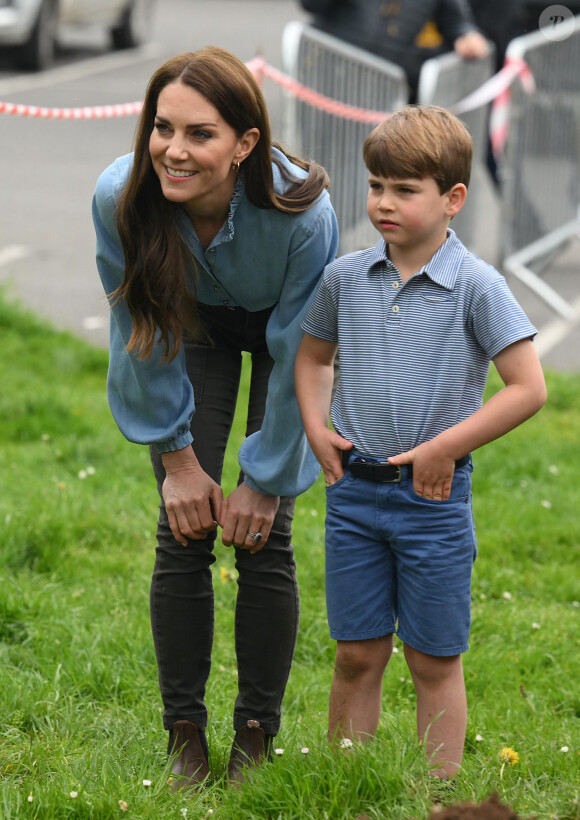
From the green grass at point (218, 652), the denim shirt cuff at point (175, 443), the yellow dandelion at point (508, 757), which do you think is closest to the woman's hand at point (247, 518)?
the denim shirt cuff at point (175, 443)

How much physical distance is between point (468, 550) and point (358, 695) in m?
0.49

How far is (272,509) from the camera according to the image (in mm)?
3111

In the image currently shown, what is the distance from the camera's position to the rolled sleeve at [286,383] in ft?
9.92

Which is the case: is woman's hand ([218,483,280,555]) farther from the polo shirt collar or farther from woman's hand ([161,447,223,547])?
the polo shirt collar

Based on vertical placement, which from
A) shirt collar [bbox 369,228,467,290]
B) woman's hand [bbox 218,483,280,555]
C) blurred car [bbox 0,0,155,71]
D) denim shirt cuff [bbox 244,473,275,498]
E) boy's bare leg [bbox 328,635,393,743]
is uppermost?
shirt collar [bbox 369,228,467,290]

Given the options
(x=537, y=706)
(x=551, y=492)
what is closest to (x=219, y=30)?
(x=551, y=492)

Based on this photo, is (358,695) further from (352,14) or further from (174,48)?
(174,48)

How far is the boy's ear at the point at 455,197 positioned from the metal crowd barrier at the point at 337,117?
4.17 meters

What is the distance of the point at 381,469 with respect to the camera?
9.34ft

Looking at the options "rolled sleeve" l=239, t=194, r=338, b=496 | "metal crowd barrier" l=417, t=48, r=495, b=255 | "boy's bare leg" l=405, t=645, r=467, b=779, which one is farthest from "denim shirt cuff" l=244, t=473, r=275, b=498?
"metal crowd barrier" l=417, t=48, r=495, b=255

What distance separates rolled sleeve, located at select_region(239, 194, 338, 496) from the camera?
9.92 feet

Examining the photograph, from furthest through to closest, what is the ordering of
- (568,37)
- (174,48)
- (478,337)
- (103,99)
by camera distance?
1. (174,48)
2. (103,99)
3. (568,37)
4. (478,337)

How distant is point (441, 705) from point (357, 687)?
0.70 ft

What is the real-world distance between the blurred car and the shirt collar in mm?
11318
